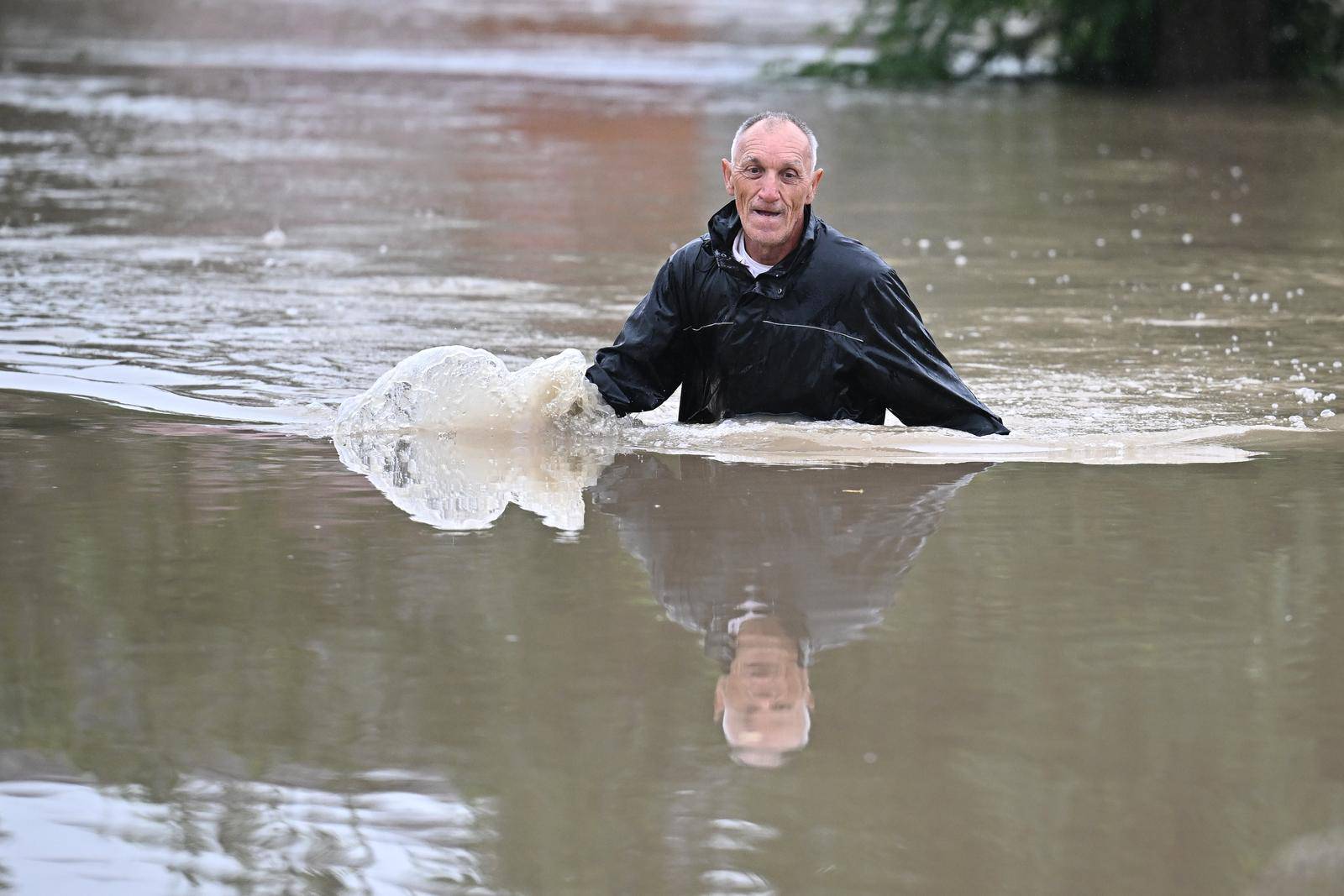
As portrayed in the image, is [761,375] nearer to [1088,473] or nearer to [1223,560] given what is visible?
[1088,473]

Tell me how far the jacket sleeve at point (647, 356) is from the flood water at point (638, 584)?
0.24 meters

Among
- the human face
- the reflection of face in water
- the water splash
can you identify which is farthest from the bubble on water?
the reflection of face in water

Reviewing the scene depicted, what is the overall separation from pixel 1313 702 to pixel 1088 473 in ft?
7.25

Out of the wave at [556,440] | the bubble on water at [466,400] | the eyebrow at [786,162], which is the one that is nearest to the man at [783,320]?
the eyebrow at [786,162]

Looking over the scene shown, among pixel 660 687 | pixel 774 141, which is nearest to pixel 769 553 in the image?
pixel 660 687

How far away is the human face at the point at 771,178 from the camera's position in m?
6.12

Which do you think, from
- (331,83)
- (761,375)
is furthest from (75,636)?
(331,83)

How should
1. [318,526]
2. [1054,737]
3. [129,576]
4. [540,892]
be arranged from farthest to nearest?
[318,526]
[129,576]
[1054,737]
[540,892]

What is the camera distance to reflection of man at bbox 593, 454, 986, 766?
425cm

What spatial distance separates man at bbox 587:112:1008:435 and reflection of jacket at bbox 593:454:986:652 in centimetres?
25

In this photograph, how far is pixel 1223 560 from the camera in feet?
17.1

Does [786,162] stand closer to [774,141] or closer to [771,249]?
[774,141]

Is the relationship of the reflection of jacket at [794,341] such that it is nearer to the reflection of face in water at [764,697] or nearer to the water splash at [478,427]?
the water splash at [478,427]

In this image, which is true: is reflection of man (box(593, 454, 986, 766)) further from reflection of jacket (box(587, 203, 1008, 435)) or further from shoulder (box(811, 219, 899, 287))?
shoulder (box(811, 219, 899, 287))
